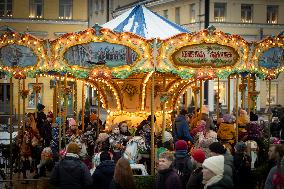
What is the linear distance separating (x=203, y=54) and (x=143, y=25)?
3.75 m

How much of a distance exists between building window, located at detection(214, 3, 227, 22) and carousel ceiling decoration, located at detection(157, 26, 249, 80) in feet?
106

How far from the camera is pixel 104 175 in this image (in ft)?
31.2

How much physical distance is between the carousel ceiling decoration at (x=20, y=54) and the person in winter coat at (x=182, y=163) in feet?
17.3

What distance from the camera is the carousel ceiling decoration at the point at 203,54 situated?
13.9 meters

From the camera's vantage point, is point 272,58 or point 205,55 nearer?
point 205,55

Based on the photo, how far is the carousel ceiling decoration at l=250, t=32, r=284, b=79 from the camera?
585 inches

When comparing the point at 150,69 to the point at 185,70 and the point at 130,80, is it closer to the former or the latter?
the point at 185,70

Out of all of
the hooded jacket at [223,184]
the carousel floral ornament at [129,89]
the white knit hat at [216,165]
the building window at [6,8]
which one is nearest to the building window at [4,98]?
the building window at [6,8]

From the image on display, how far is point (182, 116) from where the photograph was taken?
583 inches

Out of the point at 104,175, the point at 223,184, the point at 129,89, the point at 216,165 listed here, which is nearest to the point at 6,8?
the point at 129,89

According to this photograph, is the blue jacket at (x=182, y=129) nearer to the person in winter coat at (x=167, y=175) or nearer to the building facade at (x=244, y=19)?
the person in winter coat at (x=167, y=175)

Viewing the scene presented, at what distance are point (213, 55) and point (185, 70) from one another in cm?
76

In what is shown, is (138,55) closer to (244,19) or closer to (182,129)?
(182,129)

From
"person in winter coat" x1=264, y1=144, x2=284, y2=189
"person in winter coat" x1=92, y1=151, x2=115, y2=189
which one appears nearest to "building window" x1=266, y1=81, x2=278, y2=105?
"person in winter coat" x1=92, y1=151, x2=115, y2=189
